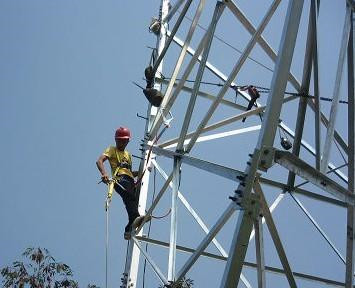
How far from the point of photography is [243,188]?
19.7 ft

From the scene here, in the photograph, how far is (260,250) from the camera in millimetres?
6477

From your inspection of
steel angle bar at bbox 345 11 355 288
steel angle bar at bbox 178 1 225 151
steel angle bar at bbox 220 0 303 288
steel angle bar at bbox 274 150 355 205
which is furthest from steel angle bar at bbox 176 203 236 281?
steel angle bar at bbox 345 11 355 288

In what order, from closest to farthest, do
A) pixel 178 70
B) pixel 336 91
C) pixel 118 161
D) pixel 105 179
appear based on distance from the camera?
pixel 336 91
pixel 178 70
pixel 105 179
pixel 118 161

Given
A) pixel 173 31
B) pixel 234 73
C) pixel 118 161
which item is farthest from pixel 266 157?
pixel 118 161

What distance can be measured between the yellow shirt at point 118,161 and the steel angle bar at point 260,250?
4692 mm

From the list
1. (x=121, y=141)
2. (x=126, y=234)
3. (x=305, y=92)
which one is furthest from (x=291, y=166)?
(x=121, y=141)

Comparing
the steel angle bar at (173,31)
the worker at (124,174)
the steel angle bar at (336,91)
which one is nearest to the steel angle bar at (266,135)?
the steel angle bar at (336,91)

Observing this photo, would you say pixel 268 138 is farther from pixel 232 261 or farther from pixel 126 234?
pixel 126 234

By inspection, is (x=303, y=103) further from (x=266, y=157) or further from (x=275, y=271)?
(x=266, y=157)

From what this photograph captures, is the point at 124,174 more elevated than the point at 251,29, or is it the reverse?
the point at 251,29

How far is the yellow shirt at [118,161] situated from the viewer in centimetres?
1096

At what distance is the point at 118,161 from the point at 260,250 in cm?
512

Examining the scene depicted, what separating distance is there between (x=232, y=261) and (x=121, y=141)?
6.01 m

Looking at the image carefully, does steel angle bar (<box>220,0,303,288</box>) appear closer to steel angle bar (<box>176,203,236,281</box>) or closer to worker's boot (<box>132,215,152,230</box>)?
steel angle bar (<box>176,203,236,281</box>)
